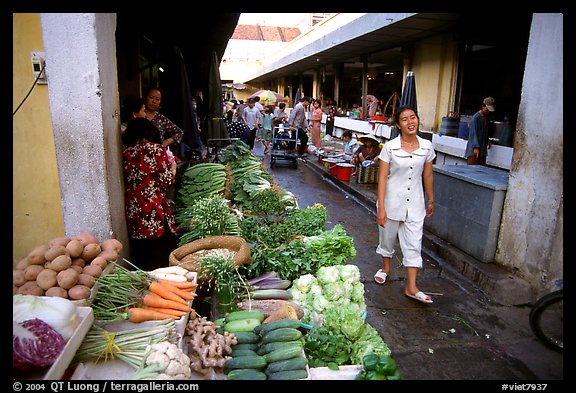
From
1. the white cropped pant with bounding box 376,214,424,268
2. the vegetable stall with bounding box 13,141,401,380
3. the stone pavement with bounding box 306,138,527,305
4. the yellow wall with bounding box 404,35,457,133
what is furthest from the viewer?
the yellow wall with bounding box 404,35,457,133

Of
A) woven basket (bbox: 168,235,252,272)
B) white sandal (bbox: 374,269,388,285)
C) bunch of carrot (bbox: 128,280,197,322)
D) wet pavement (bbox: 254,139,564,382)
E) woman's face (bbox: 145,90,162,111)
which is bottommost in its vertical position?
wet pavement (bbox: 254,139,564,382)

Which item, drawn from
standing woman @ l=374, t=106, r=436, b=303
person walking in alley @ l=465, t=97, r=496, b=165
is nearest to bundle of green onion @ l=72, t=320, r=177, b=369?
standing woman @ l=374, t=106, r=436, b=303

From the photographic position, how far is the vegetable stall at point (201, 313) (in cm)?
211

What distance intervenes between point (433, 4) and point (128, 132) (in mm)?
3019

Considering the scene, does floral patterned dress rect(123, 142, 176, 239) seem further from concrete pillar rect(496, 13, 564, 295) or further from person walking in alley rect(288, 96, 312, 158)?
person walking in alley rect(288, 96, 312, 158)

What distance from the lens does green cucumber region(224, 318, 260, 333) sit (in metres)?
2.74

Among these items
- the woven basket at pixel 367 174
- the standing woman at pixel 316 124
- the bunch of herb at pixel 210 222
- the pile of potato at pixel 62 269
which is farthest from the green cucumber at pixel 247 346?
the standing woman at pixel 316 124

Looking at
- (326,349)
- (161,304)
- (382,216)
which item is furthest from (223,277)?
(382,216)

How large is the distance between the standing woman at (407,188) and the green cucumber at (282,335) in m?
2.12

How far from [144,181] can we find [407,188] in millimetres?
2814

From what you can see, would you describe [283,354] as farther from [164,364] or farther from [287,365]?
[164,364]

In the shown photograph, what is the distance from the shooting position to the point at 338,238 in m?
3.88

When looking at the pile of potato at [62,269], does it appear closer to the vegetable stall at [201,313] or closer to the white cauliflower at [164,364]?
the vegetable stall at [201,313]

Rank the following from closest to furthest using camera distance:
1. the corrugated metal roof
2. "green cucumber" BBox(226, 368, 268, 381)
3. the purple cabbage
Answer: the purple cabbage
"green cucumber" BBox(226, 368, 268, 381)
the corrugated metal roof
